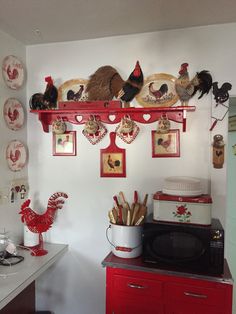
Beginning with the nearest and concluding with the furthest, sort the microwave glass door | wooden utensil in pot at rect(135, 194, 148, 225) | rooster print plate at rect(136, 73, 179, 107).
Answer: the microwave glass door, wooden utensil in pot at rect(135, 194, 148, 225), rooster print plate at rect(136, 73, 179, 107)

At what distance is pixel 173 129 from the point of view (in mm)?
1632

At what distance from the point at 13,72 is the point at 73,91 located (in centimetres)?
42

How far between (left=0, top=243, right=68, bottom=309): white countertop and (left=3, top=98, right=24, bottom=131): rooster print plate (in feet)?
2.84

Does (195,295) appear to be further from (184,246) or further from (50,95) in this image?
(50,95)

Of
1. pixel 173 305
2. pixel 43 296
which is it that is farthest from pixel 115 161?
pixel 43 296

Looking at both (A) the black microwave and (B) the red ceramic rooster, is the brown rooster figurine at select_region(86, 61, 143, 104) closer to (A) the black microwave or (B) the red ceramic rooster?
(B) the red ceramic rooster

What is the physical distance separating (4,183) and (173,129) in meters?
1.17

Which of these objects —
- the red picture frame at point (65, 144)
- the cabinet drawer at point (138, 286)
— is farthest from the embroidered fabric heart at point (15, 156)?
the cabinet drawer at point (138, 286)

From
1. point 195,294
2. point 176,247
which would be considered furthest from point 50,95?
point 195,294

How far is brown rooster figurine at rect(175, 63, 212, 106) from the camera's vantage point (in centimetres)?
153

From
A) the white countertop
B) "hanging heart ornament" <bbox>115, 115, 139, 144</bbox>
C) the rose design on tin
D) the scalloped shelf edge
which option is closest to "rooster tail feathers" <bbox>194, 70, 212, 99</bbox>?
the scalloped shelf edge

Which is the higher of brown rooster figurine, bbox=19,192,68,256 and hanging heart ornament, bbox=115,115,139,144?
hanging heart ornament, bbox=115,115,139,144

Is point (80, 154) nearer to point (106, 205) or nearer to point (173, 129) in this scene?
point (106, 205)

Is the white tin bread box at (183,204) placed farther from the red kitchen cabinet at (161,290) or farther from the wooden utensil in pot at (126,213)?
the red kitchen cabinet at (161,290)
